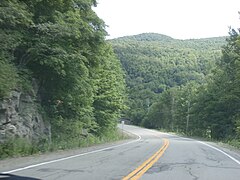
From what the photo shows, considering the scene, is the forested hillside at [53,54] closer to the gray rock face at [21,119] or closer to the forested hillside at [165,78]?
the gray rock face at [21,119]

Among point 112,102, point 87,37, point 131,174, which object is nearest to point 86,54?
point 87,37

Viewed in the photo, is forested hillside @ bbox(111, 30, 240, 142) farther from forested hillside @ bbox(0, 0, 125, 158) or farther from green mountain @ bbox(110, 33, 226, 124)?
forested hillside @ bbox(0, 0, 125, 158)

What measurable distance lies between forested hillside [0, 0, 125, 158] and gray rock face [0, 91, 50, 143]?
0.16m

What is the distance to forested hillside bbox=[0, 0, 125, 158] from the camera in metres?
17.6

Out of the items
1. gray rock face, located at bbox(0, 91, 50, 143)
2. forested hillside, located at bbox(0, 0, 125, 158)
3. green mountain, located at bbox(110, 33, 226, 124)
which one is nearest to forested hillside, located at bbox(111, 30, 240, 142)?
green mountain, located at bbox(110, 33, 226, 124)

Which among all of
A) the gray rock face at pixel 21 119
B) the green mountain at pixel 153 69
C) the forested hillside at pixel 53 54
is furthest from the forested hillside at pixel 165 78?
the gray rock face at pixel 21 119

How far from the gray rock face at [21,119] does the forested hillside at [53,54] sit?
157mm

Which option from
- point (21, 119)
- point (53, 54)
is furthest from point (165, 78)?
point (21, 119)

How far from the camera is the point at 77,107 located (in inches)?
1042

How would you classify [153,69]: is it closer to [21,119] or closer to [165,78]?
[165,78]

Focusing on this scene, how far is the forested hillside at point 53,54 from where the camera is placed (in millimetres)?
17594

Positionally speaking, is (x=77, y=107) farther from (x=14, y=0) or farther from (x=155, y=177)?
(x=155, y=177)

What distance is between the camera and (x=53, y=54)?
20.2 metres

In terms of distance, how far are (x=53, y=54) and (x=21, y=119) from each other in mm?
3644
